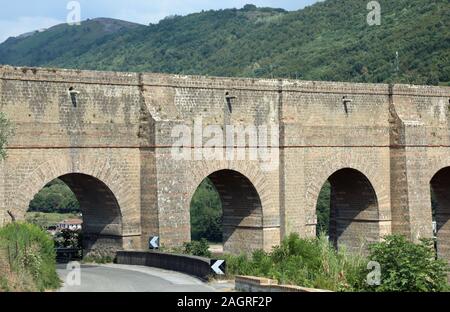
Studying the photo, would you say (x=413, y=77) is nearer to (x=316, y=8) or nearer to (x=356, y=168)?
(x=356, y=168)

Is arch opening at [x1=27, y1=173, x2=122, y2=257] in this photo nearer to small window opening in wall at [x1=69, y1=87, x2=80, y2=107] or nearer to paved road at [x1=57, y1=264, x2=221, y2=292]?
paved road at [x1=57, y1=264, x2=221, y2=292]

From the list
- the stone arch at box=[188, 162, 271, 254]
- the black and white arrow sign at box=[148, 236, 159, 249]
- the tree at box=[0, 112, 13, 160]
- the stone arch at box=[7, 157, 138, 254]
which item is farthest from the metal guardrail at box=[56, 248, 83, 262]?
the tree at box=[0, 112, 13, 160]

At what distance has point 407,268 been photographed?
62.8ft

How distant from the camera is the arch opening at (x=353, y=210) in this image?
1293 inches

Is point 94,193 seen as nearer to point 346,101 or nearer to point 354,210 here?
point 346,101

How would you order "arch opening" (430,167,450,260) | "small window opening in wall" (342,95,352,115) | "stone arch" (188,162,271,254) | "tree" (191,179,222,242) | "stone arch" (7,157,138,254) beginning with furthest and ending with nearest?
"tree" (191,179,222,242) < "arch opening" (430,167,450,260) < "small window opening in wall" (342,95,352,115) < "stone arch" (188,162,271,254) < "stone arch" (7,157,138,254)

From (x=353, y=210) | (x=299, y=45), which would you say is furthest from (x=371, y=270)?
(x=299, y=45)

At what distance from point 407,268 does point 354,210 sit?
47.0 feet

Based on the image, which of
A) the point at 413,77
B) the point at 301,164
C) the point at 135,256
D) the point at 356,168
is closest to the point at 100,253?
the point at 135,256

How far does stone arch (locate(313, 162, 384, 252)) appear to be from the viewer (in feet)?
108

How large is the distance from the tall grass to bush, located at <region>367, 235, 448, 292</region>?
485 mm

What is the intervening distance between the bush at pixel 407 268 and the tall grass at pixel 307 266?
48 cm

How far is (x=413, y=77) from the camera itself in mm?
55844
